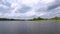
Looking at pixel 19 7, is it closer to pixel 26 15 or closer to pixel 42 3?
pixel 26 15

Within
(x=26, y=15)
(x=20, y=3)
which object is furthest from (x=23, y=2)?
(x=26, y=15)

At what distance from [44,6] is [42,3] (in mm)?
342

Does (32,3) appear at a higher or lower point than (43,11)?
higher

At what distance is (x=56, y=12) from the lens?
7188 millimetres

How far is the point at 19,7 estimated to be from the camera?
296 inches

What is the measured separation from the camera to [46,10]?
7.29m

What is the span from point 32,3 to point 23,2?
1.80 ft

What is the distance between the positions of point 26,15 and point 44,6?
137 cm

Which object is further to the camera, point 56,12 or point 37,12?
point 37,12

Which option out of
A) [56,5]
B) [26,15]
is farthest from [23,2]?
[56,5]

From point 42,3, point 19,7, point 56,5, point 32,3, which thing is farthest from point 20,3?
point 56,5

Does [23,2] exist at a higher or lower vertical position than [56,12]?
higher

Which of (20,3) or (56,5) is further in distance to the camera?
(20,3)

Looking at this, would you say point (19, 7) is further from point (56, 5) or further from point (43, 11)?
point (56, 5)
